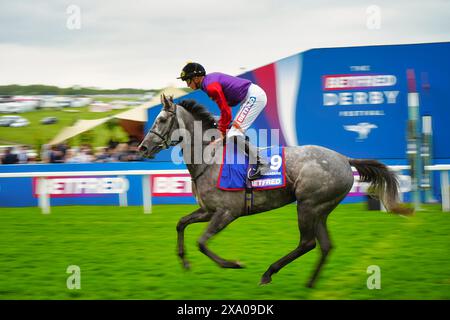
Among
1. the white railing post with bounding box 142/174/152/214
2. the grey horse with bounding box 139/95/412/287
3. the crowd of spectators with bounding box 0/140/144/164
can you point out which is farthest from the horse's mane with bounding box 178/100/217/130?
the crowd of spectators with bounding box 0/140/144/164

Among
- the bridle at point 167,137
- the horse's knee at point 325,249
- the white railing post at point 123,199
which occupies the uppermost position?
the bridle at point 167,137

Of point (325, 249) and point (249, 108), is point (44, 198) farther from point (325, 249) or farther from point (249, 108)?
point (325, 249)

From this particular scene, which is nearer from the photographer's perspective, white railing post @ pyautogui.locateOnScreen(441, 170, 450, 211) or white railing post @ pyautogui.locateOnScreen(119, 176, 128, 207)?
white railing post @ pyautogui.locateOnScreen(441, 170, 450, 211)

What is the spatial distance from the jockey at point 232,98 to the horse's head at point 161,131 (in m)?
0.32

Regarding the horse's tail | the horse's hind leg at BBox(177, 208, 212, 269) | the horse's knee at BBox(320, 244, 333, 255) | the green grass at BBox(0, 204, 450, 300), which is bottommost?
the green grass at BBox(0, 204, 450, 300)

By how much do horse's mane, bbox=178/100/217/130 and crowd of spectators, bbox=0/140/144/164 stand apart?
269 inches

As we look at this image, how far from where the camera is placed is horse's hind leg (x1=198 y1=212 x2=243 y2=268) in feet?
18.1

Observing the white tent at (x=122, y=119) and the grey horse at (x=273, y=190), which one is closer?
the grey horse at (x=273, y=190)

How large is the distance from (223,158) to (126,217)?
5.11 meters

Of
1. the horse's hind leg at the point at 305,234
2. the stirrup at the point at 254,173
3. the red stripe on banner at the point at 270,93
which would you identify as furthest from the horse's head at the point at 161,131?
the red stripe on banner at the point at 270,93

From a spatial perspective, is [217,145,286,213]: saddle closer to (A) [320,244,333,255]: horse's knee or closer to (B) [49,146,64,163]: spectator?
(A) [320,244,333,255]: horse's knee

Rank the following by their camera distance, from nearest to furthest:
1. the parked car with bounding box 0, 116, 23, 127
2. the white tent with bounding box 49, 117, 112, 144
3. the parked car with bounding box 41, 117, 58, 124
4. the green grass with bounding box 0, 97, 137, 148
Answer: the white tent with bounding box 49, 117, 112, 144, the green grass with bounding box 0, 97, 137, 148, the parked car with bounding box 41, 117, 58, 124, the parked car with bounding box 0, 116, 23, 127

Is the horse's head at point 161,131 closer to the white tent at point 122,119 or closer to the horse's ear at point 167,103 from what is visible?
the horse's ear at point 167,103

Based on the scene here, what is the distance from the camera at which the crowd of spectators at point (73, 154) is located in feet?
41.8
